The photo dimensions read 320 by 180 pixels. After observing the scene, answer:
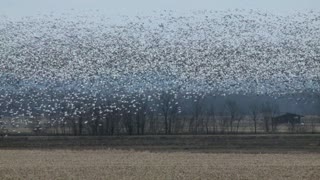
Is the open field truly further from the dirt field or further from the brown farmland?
the dirt field

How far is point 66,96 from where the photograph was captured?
56719mm

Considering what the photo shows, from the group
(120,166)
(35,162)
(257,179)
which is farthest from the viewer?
(35,162)

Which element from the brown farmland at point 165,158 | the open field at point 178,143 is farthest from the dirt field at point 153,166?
the open field at point 178,143

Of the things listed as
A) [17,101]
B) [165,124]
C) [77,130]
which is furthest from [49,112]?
[165,124]

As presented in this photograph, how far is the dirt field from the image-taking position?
24547 millimetres

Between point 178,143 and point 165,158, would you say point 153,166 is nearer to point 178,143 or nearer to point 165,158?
point 165,158

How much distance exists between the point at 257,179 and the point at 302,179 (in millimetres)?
1600

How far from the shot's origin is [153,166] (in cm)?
2816

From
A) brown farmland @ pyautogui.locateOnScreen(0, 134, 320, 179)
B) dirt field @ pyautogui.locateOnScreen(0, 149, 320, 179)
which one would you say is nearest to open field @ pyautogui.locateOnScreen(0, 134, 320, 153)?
brown farmland @ pyautogui.locateOnScreen(0, 134, 320, 179)

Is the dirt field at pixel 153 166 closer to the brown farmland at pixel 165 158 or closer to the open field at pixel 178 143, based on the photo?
the brown farmland at pixel 165 158

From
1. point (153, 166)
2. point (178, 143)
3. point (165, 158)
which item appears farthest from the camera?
point (178, 143)

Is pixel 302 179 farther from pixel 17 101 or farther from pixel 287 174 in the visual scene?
pixel 17 101

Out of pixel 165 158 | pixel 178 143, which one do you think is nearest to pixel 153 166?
pixel 165 158

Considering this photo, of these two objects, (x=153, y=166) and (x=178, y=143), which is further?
(x=178, y=143)
